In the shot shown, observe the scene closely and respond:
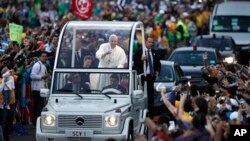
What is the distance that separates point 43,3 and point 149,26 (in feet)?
30.9

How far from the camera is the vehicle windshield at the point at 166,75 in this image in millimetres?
26698

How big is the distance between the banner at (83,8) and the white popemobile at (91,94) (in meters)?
10.8

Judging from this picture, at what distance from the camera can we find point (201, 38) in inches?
1458

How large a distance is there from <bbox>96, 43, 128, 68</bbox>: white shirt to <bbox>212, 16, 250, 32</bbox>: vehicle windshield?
2147cm

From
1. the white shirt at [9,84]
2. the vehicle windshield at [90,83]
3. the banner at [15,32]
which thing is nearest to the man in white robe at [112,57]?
the vehicle windshield at [90,83]

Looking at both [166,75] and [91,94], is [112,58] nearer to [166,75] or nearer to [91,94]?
[91,94]

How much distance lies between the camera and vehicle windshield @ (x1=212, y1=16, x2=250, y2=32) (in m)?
41.6

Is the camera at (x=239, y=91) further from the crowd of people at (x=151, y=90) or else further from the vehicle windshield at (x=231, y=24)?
the vehicle windshield at (x=231, y=24)

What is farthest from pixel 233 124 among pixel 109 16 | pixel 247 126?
pixel 109 16

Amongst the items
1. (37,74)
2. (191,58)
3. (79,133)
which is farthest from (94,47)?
(191,58)

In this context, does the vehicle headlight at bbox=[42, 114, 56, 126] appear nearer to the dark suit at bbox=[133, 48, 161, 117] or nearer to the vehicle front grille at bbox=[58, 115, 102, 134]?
the vehicle front grille at bbox=[58, 115, 102, 134]

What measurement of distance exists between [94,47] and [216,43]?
16832mm

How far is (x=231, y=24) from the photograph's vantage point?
41.8 meters

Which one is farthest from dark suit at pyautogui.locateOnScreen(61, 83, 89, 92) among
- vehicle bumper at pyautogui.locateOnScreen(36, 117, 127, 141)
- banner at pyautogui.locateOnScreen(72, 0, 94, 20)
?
banner at pyautogui.locateOnScreen(72, 0, 94, 20)
